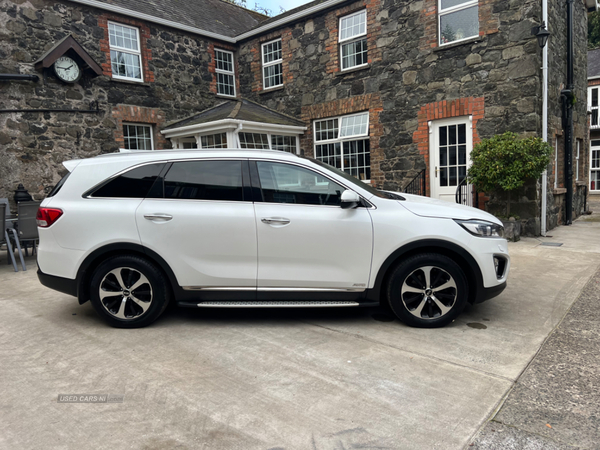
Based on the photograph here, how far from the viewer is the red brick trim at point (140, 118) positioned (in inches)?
451

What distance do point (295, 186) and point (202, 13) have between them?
42.8 ft

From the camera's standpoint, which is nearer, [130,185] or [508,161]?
[130,185]

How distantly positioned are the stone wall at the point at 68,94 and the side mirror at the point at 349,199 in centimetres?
921

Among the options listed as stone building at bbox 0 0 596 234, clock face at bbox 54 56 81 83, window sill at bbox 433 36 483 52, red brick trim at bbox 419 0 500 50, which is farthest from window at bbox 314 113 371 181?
clock face at bbox 54 56 81 83

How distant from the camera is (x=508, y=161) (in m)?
8.33

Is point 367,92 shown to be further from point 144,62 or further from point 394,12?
point 144,62

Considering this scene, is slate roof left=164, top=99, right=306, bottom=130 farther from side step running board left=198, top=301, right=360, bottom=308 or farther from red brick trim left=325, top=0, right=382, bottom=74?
side step running board left=198, top=301, right=360, bottom=308

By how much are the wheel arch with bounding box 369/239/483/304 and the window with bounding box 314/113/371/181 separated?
766 cm

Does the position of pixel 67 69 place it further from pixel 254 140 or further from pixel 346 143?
pixel 346 143

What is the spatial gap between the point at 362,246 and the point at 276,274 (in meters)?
0.84

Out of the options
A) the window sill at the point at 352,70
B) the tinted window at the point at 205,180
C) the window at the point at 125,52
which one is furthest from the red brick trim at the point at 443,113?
the window at the point at 125,52

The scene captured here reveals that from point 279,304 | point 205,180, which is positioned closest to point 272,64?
point 205,180

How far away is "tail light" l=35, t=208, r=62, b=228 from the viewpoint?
4.07 meters

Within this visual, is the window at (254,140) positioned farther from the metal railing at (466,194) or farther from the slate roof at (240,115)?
the metal railing at (466,194)
